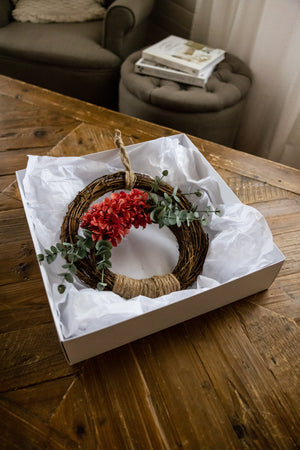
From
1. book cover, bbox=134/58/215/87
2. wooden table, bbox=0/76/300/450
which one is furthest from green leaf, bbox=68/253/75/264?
book cover, bbox=134/58/215/87

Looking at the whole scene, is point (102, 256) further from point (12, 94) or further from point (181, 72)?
point (181, 72)

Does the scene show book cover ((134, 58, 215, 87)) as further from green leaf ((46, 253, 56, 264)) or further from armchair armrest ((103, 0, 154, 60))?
green leaf ((46, 253, 56, 264))

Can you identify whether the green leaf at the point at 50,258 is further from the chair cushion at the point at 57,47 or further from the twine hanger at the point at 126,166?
the chair cushion at the point at 57,47

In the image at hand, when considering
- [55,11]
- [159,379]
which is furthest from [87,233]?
[55,11]

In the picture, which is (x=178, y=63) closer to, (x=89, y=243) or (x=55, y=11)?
(x=55, y=11)

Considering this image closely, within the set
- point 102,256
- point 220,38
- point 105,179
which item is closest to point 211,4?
point 220,38

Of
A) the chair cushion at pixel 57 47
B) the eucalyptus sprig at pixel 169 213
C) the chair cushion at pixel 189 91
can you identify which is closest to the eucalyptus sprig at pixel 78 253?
the eucalyptus sprig at pixel 169 213
